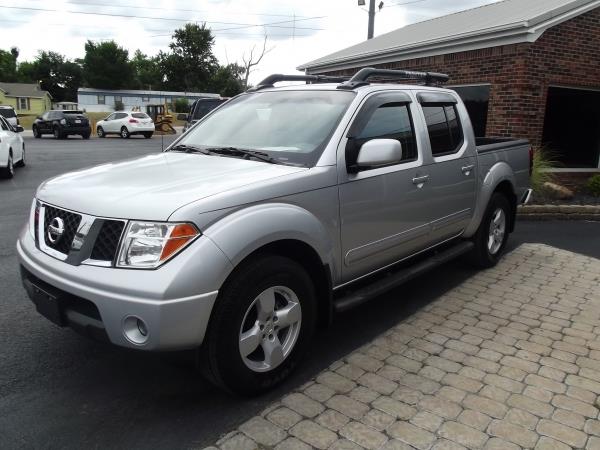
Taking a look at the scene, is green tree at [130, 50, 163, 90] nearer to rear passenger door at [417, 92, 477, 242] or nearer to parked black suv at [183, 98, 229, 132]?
parked black suv at [183, 98, 229, 132]

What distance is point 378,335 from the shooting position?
395 cm

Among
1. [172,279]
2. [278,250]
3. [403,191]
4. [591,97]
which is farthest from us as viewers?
[591,97]

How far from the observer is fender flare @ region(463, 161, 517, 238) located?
511 centimetres

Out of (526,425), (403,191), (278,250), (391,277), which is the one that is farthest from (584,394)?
(278,250)

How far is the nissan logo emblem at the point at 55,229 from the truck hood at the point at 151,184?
0.09 meters

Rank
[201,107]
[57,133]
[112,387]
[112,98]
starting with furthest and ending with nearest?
1. [112,98]
2. [57,133]
3. [201,107]
4. [112,387]

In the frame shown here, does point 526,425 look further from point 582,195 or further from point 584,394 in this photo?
point 582,195

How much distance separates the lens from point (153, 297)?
2420 millimetres

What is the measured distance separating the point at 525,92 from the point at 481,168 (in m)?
5.54

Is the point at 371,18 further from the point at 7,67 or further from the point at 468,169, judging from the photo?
the point at 7,67

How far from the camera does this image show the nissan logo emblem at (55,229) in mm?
2854

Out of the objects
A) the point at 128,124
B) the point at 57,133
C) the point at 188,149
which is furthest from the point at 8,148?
Answer: the point at 128,124

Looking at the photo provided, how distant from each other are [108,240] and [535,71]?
930 centimetres

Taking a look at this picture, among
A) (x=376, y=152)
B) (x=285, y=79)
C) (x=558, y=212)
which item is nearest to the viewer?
(x=376, y=152)
